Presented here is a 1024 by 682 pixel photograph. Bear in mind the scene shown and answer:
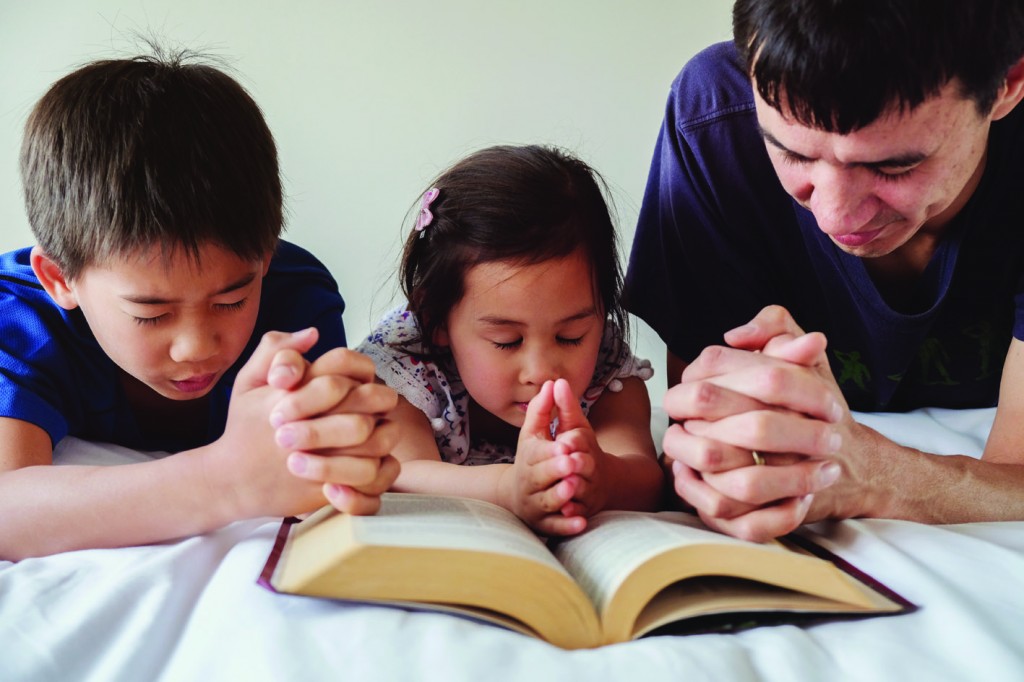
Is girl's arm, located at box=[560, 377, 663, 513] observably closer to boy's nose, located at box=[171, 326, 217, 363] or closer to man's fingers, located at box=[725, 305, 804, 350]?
man's fingers, located at box=[725, 305, 804, 350]

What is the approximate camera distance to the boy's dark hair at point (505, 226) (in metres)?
1.22

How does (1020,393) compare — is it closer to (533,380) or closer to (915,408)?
(915,408)

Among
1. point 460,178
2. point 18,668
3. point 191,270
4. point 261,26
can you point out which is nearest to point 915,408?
point 460,178

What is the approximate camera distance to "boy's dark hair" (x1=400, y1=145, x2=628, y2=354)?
1224 millimetres

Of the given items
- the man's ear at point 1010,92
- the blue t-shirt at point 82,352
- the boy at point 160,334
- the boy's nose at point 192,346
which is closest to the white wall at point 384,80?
the blue t-shirt at point 82,352

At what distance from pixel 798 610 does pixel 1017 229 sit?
30.3 inches

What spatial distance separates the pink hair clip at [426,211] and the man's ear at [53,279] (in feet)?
1.58

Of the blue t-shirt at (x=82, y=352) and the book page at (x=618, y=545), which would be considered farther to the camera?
the blue t-shirt at (x=82, y=352)

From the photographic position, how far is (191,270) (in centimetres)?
103

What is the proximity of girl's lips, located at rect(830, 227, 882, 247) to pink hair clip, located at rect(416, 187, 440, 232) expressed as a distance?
57 cm

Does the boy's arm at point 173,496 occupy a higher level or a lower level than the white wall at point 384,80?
lower

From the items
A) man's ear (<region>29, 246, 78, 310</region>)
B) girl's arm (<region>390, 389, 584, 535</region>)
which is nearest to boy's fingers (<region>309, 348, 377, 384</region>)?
girl's arm (<region>390, 389, 584, 535</region>)

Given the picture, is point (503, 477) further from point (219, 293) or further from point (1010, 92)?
point (1010, 92)

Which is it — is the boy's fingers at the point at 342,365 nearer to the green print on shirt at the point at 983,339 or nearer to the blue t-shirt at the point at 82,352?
the blue t-shirt at the point at 82,352
